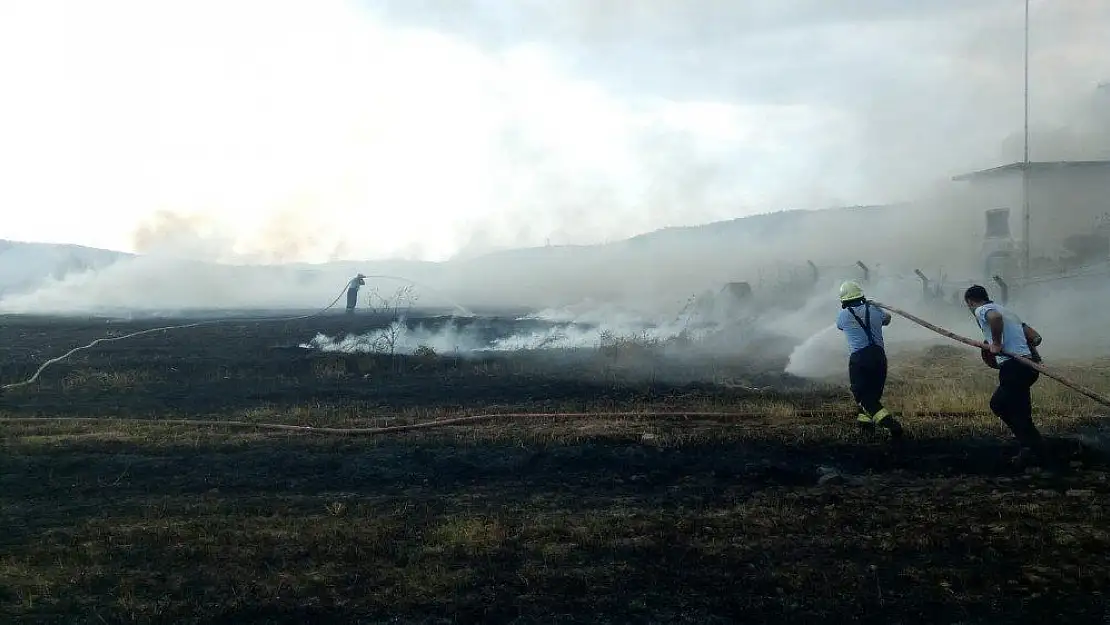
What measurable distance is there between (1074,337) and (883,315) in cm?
1345

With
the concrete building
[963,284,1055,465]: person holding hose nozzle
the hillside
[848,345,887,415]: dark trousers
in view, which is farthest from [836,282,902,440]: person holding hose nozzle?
the concrete building

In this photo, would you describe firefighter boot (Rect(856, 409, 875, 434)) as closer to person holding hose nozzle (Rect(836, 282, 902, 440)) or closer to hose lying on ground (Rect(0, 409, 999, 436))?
person holding hose nozzle (Rect(836, 282, 902, 440))

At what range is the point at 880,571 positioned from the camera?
212 inches

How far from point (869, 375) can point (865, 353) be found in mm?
262

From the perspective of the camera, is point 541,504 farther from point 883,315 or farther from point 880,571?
point 883,315

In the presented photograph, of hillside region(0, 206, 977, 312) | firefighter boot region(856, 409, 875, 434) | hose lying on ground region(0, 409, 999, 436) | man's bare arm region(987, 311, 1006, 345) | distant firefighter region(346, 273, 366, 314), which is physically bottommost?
hose lying on ground region(0, 409, 999, 436)

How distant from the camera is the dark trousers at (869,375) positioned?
31.2ft

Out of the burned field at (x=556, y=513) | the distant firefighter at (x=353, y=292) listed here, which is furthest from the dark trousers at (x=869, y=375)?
the distant firefighter at (x=353, y=292)

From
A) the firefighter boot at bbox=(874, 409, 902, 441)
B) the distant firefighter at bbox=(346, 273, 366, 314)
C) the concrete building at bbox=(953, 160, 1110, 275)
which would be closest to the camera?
the firefighter boot at bbox=(874, 409, 902, 441)

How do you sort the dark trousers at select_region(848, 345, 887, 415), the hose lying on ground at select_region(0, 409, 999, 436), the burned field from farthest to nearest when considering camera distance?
1. the hose lying on ground at select_region(0, 409, 999, 436)
2. the dark trousers at select_region(848, 345, 887, 415)
3. the burned field

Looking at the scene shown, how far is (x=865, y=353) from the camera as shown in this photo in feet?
31.3

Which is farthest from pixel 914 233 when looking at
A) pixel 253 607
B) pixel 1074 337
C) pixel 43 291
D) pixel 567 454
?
pixel 43 291

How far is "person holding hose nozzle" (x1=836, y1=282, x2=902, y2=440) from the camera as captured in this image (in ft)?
31.2

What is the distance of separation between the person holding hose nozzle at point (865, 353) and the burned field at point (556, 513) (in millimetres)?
428
